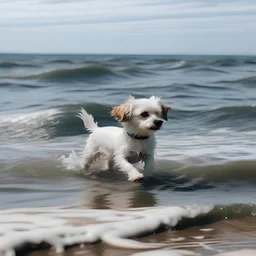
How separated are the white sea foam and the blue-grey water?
1.50 feet

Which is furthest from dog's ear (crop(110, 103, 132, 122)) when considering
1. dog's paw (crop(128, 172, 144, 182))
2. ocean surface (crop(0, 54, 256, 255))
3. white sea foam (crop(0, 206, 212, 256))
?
white sea foam (crop(0, 206, 212, 256))

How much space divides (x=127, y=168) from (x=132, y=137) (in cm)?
36

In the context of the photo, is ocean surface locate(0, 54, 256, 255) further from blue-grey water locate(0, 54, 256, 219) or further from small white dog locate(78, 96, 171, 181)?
small white dog locate(78, 96, 171, 181)

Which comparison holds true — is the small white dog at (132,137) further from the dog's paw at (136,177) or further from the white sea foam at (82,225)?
the white sea foam at (82,225)

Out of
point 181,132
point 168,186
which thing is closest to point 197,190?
point 168,186

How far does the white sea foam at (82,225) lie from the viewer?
4.52 m

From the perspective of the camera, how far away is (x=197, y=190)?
680 cm

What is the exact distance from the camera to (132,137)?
726 cm

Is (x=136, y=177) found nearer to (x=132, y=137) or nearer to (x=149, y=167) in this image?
(x=149, y=167)

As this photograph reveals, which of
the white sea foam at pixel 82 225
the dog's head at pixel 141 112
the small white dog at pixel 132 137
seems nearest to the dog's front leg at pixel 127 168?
the small white dog at pixel 132 137

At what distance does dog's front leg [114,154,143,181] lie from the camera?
7.00 meters

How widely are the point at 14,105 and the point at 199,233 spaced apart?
1198 centimetres

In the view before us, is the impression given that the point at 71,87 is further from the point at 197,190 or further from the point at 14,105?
the point at 197,190

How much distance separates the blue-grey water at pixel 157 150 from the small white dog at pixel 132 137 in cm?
20
